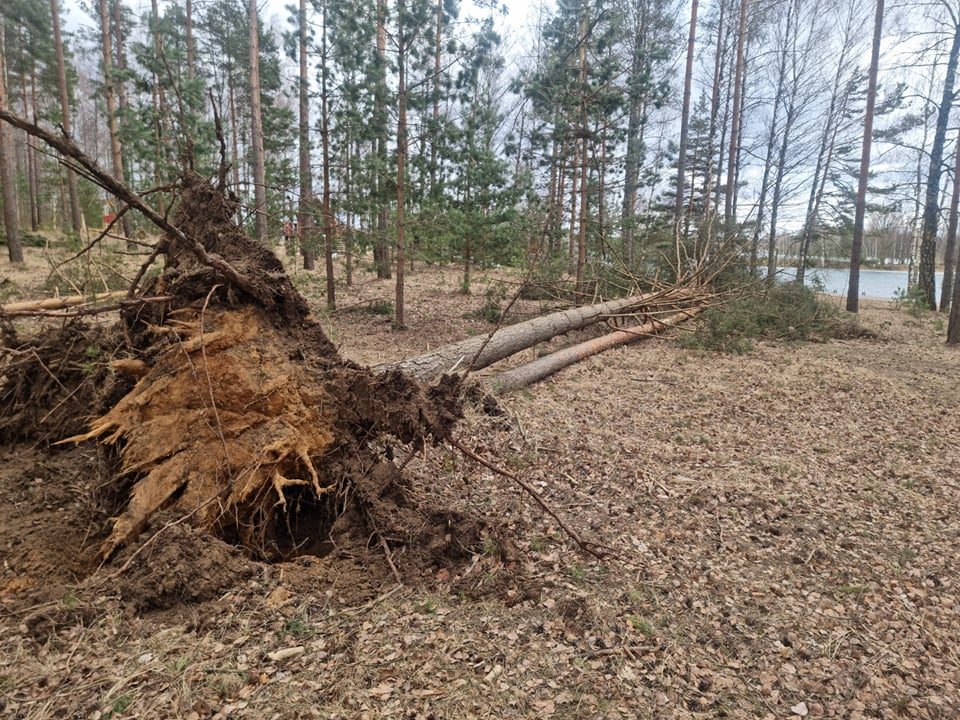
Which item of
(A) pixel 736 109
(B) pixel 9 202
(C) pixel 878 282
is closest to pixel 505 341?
(B) pixel 9 202

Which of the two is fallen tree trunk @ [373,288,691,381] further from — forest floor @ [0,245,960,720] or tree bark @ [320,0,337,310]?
tree bark @ [320,0,337,310]

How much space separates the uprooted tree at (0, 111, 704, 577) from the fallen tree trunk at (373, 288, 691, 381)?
760mm

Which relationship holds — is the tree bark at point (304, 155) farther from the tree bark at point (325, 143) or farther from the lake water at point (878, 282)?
the lake water at point (878, 282)

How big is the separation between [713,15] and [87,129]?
1348 inches

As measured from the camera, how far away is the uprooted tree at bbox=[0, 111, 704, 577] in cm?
311

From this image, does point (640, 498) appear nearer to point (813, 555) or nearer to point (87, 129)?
point (813, 555)

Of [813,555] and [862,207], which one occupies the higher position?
[862,207]

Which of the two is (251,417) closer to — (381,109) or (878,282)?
(381,109)

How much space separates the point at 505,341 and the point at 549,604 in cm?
448

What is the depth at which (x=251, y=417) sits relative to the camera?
324 centimetres

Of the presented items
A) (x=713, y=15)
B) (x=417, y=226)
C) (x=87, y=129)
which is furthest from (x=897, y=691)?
(x=87, y=129)

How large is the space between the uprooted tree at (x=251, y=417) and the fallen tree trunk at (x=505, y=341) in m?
0.76

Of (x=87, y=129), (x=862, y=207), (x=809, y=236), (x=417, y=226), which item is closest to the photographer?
(x=417, y=226)

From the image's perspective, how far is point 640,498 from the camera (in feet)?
13.7
